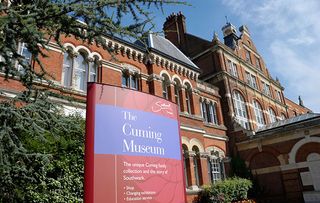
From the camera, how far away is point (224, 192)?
53.8 ft

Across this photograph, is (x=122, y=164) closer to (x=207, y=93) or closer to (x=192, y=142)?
Result: (x=192, y=142)

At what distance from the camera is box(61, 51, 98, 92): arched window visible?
13695 mm

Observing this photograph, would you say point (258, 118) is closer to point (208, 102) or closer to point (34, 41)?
point (208, 102)

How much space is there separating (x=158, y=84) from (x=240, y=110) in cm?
978

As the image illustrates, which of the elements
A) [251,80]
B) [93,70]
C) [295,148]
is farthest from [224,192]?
[251,80]

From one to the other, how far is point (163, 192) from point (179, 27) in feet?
83.4

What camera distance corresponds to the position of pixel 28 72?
6.71 m

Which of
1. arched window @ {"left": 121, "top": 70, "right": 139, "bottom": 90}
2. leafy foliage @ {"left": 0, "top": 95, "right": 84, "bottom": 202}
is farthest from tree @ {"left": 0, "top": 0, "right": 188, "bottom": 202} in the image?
arched window @ {"left": 121, "top": 70, "right": 139, "bottom": 90}

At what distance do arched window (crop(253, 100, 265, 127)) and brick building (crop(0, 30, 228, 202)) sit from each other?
224 inches

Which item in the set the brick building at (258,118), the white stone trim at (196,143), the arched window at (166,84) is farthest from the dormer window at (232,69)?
the white stone trim at (196,143)

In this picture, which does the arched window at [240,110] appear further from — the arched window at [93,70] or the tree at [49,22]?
the tree at [49,22]

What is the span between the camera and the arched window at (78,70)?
13.7 m

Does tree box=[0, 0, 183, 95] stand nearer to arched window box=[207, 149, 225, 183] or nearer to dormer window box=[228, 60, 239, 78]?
arched window box=[207, 149, 225, 183]

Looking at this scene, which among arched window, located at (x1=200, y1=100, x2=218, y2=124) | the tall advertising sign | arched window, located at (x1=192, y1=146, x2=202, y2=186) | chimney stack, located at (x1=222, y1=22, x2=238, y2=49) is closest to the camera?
the tall advertising sign
